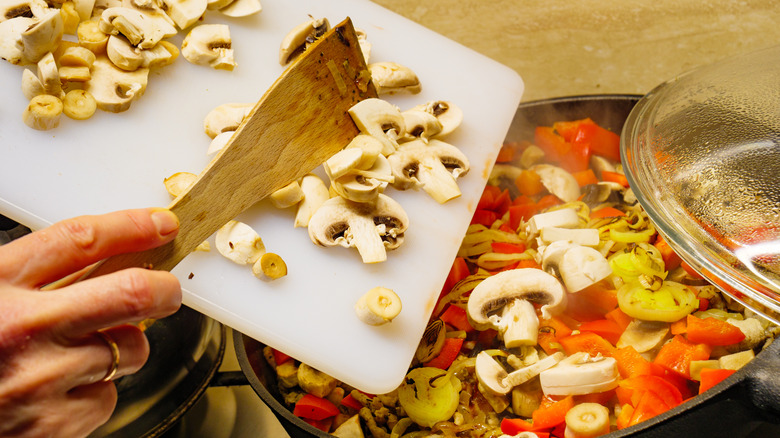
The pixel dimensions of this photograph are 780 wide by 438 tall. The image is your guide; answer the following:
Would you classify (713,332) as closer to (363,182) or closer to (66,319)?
(363,182)

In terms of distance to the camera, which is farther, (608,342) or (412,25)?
(412,25)

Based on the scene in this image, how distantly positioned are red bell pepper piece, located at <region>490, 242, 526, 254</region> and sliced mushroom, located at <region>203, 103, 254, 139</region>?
0.63 metres

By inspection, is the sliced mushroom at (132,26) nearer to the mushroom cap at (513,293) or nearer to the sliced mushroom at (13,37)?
the sliced mushroom at (13,37)

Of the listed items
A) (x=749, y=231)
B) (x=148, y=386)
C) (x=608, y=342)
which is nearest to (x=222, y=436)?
(x=148, y=386)

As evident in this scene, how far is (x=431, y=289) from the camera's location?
3.90 feet

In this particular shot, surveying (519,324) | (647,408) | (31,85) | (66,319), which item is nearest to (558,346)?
(519,324)

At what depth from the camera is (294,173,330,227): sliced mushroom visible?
1.15m

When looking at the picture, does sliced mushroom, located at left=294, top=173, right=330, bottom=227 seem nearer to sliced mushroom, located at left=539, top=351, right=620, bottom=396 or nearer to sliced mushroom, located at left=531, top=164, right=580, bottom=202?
sliced mushroom, located at left=539, top=351, right=620, bottom=396

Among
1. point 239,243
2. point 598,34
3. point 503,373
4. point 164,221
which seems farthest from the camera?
point 598,34

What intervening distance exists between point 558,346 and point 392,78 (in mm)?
655

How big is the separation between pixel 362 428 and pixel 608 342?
52cm

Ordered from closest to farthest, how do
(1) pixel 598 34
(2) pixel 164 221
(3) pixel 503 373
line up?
(2) pixel 164 221 → (3) pixel 503 373 → (1) pixel 598 34

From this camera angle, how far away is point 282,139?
1126 millimetres

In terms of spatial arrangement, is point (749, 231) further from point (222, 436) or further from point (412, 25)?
point (222, 436)
